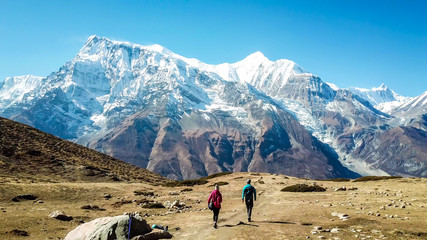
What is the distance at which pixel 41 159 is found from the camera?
2421 inches

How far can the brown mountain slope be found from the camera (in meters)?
54.7

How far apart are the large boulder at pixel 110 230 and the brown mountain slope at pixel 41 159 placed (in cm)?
3721

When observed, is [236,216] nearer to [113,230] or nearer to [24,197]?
[113,230]

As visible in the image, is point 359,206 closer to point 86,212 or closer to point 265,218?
point 265,218

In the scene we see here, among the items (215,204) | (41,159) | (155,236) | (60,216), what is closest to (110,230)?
(155,236)

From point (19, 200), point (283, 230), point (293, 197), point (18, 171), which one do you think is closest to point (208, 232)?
point (283, 230)

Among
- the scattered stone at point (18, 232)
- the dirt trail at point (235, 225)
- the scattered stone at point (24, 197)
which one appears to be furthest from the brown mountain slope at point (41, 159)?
the dirt trail at point (235, 225)

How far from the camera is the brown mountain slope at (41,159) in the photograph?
2152 inches

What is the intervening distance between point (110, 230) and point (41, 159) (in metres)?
51.3

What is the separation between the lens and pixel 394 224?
22.5 meters

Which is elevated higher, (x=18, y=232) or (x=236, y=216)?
(x=18, y=232)

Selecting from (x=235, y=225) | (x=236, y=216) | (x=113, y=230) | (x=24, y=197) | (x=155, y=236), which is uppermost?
(x=24, y=197)

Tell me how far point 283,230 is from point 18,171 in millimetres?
49461

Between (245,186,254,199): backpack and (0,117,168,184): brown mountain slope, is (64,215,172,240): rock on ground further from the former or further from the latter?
(0,117,168,184): brown mountain slope
